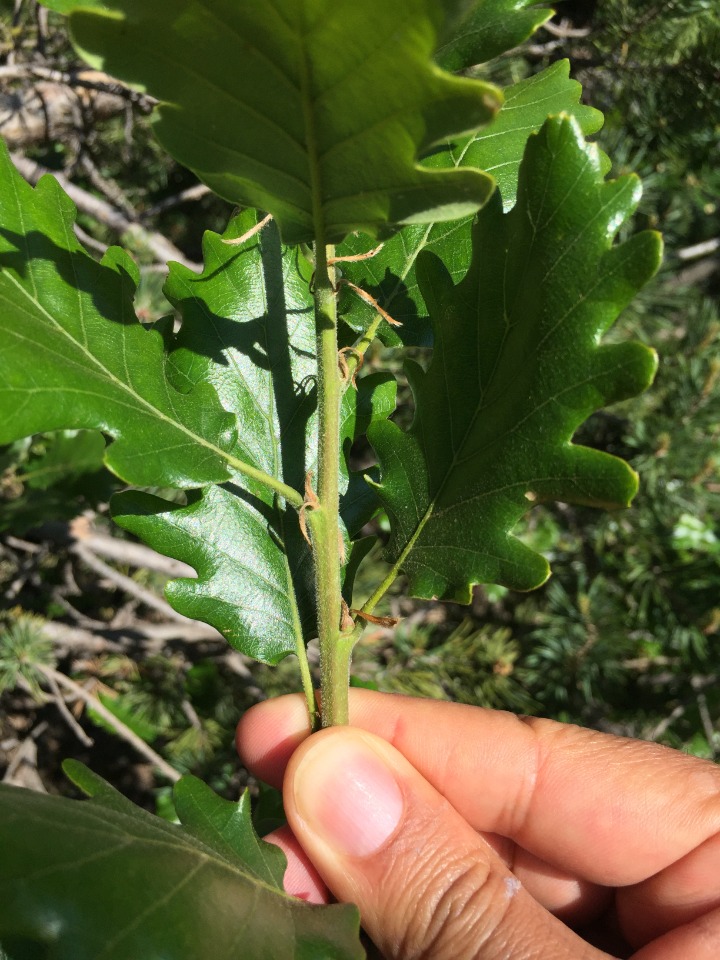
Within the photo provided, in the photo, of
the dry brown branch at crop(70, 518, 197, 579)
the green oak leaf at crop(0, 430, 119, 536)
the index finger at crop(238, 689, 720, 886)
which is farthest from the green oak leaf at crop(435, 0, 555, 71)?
the dry brown branch at crop(70, 518, 197, 579)

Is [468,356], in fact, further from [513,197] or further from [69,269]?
[69,269]

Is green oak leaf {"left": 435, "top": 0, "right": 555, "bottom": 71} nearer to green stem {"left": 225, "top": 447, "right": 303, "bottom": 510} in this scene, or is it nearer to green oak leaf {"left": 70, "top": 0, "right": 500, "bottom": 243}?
green oak leaf {"left": 70, "top": 0, "right": 500, "bottom": 243}

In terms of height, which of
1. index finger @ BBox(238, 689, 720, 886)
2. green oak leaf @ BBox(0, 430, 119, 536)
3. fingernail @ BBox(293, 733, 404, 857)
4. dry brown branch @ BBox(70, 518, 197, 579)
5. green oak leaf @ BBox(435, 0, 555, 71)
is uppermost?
green oak leaf @ BBox(435, 0, 555, 71)

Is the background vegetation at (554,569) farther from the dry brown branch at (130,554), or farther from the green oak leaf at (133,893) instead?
the green oak leaf at (133,893)

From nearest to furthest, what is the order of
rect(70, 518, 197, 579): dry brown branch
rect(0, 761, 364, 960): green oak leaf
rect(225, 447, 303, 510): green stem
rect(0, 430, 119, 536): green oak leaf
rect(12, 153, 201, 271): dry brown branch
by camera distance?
rect(0, 761, 364, 960): green oak leaf, rect(225, 447, 303, 510): green stem, rect(0, 430, 119, 536): green oak leaf, rect(70, 518, 197, 579): dry brown branch, rect(12, 153, 201, 271): dry brown branch

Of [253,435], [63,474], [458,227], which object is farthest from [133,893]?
[63,474]
